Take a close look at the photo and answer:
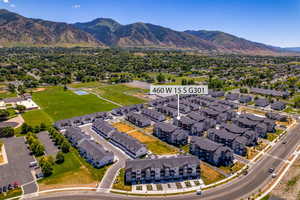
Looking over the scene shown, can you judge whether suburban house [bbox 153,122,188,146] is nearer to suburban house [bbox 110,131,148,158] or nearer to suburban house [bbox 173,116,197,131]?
suburban house [bbox 173,116,197,131]

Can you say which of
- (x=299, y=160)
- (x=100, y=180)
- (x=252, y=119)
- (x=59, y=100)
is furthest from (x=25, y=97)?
(x=299, y=160)

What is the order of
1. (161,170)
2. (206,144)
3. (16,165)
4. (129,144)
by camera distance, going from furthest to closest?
(129,144)
(206,144)
(16,165)
(161,170)

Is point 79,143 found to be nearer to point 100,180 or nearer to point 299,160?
point 100,180

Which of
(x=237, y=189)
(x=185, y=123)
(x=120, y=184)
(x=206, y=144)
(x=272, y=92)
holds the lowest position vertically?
(x=120, y=184)

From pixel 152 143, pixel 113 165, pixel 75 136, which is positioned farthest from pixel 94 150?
pixel 152 143

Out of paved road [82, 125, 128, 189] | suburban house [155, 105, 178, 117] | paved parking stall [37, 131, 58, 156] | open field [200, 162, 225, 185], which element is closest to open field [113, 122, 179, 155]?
paved road [82, 125, 128, 189]

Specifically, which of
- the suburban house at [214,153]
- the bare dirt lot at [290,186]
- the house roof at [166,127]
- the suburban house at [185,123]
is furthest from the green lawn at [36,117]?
the bare dirt lot at [290,186]

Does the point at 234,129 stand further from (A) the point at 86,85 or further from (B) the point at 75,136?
(A) the point at 86,85

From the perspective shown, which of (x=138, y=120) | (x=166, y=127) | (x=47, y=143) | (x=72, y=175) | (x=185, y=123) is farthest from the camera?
(x=138, y=120)
